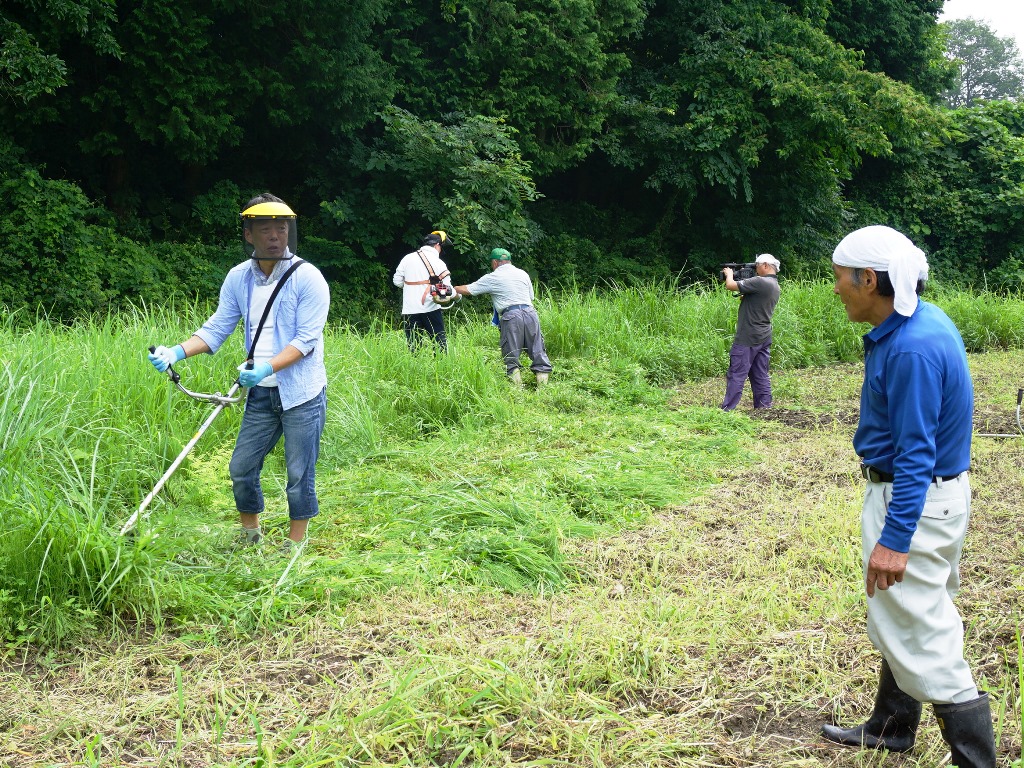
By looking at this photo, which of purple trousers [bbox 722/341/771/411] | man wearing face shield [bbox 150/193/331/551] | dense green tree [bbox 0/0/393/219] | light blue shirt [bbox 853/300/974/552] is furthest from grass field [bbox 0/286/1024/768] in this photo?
dense green tree [bbox 0/0/393/219]

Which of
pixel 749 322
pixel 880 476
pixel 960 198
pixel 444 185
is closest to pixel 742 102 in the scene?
pixel 444 185

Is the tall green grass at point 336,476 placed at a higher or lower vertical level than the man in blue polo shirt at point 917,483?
lower

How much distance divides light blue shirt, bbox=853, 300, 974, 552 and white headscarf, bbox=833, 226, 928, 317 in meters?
0.07

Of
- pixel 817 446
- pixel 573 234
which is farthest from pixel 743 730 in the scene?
pixel 573 234

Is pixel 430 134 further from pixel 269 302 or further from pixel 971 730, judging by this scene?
pixel 971 730

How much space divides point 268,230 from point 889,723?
10.3ft

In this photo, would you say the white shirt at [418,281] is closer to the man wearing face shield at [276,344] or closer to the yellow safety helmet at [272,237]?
the man wearing face shield at [276,344]

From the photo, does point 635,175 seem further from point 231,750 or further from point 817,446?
point 231,750

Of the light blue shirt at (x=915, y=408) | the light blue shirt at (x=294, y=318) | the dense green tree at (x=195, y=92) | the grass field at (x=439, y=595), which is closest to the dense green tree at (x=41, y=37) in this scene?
the dense green tree at (x=195, y=92)

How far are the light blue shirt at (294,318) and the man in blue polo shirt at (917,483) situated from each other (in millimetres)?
2406

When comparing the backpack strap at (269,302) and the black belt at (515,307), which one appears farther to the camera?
the black belt at (515,307)

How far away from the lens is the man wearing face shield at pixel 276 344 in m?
4.05

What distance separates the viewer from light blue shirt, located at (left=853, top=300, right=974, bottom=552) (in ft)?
7.89

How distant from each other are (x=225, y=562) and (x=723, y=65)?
15494 mm
